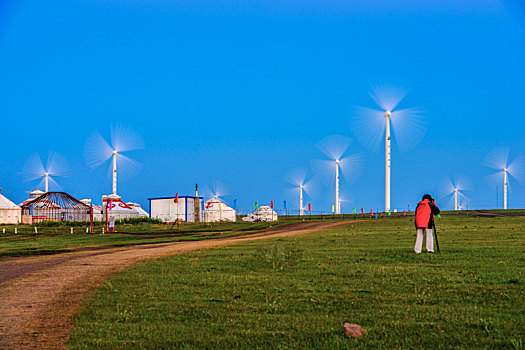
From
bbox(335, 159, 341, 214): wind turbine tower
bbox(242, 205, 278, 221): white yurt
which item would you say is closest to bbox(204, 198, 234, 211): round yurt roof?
bbox(242, 205, 278, 221): white yurt

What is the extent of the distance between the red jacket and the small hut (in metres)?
69.4

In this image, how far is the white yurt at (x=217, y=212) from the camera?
9302cm

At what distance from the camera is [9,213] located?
71812 mm

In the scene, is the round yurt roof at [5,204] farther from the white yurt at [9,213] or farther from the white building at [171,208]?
the white building at [171,208]

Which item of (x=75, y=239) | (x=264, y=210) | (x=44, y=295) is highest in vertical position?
(x=44, y=295)

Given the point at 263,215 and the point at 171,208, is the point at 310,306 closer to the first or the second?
the point at 171,208

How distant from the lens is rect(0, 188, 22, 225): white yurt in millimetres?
71062

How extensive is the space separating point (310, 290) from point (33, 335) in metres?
5.64

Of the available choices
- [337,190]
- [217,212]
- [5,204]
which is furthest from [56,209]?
[337,190]

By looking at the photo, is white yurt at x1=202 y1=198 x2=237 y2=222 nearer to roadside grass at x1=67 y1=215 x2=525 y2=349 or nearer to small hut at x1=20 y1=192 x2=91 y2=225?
small hut at x1=20 y1=192 x2=91 y2=225

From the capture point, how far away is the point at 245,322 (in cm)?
827

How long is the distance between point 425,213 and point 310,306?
10.2m

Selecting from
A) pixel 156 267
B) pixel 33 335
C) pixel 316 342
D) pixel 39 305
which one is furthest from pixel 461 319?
pixel 156 267

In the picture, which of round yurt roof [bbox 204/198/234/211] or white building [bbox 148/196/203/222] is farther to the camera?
round yurt roof [bbox 204/198/234/211]
